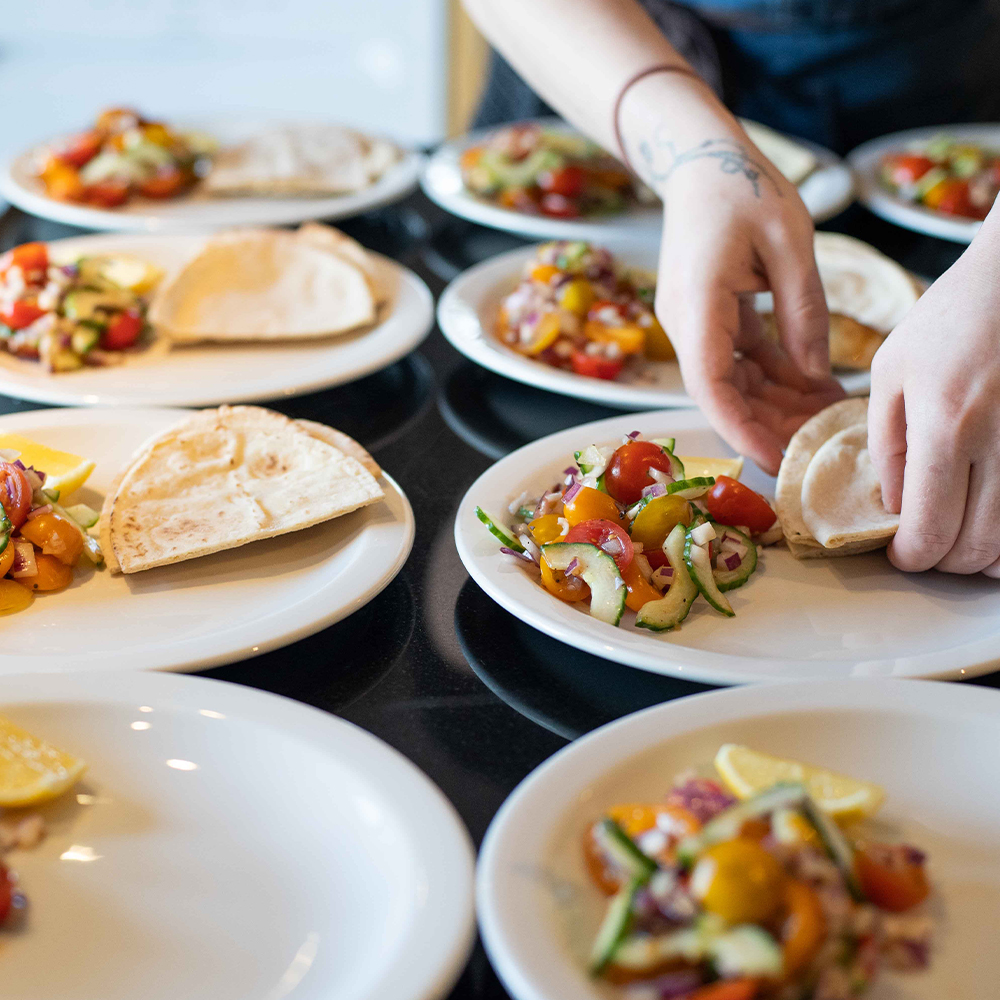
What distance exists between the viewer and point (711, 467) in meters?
1.91

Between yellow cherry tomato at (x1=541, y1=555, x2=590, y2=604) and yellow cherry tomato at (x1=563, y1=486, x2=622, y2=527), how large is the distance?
11 cm

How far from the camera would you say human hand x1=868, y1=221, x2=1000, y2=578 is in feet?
4.87

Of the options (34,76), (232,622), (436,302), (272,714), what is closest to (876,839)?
(272,714)

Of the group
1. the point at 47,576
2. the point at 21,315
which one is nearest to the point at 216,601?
the point at 47,576

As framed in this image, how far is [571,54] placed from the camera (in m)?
2.69

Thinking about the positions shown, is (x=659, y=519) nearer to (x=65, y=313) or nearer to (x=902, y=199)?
(x=65, y=313)

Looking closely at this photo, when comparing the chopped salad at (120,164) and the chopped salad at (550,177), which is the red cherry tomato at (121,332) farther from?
the chopped salad at (550,177)

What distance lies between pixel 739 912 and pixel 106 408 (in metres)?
1.66

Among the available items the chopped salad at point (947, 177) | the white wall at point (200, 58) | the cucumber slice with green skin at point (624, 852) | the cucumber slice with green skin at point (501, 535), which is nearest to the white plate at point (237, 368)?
the cucumber slice with green skin at point (501, 535)

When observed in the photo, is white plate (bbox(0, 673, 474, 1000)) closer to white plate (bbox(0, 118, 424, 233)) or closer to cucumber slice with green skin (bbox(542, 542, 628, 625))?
cucumber slice with green skin (bbox(542, 542, 628, 625))

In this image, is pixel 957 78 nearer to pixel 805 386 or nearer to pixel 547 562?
pixel 805 386

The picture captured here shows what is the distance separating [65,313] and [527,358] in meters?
1.15

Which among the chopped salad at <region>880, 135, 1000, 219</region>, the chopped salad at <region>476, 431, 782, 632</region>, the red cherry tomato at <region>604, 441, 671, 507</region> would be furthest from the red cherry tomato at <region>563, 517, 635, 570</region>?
the chopped salad at <region>880, 135, 1000, 219</region>

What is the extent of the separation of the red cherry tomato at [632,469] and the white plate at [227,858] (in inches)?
28.5
